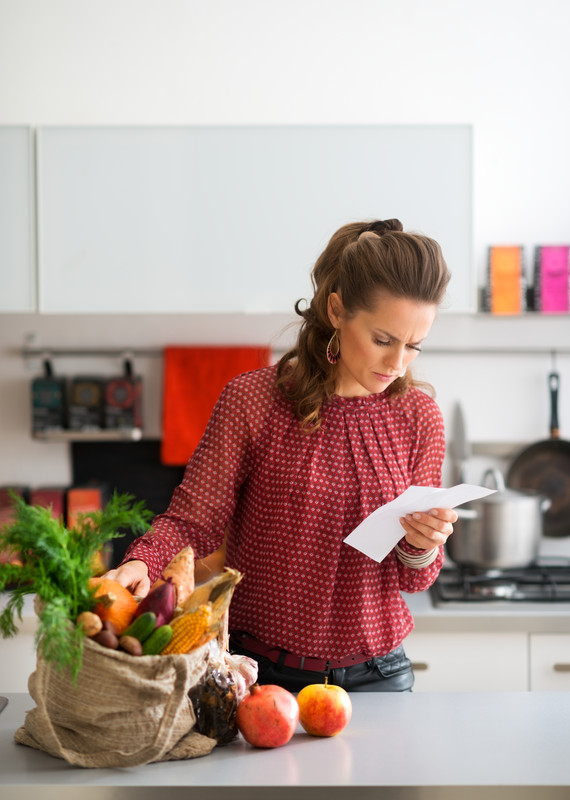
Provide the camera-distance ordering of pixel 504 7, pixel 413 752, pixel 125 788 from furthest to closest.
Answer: pixel 504 7, pixel 413 752, pixel 125 788

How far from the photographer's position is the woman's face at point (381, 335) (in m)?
1.46

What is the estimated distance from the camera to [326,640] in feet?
5.06

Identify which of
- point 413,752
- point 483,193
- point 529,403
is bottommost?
point 413,752

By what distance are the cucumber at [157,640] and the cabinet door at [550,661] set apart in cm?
159

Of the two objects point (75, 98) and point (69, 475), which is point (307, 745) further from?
point (75, 98)

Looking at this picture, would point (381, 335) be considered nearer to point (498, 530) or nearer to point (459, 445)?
point (498, 530)

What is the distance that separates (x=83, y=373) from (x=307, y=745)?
2.00 metres

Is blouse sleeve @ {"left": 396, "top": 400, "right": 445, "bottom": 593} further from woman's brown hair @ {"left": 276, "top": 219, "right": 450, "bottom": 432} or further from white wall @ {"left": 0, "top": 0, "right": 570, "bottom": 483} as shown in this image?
white wall @ {"left": 0, "top": 0, "right": 570, "bottom": 483}

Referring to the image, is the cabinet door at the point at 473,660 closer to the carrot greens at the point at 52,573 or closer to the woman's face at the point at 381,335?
the woman's face at the point at 381,335

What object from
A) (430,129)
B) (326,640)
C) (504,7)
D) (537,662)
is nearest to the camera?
(326,640)

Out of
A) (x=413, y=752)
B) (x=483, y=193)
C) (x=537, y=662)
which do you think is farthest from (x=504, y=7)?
(x=413, y=752)

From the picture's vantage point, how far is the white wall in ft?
9.52

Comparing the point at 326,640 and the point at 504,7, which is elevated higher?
the point at 504,7

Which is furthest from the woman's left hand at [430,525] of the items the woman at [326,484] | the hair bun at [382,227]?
the hair bun at [382,227]
